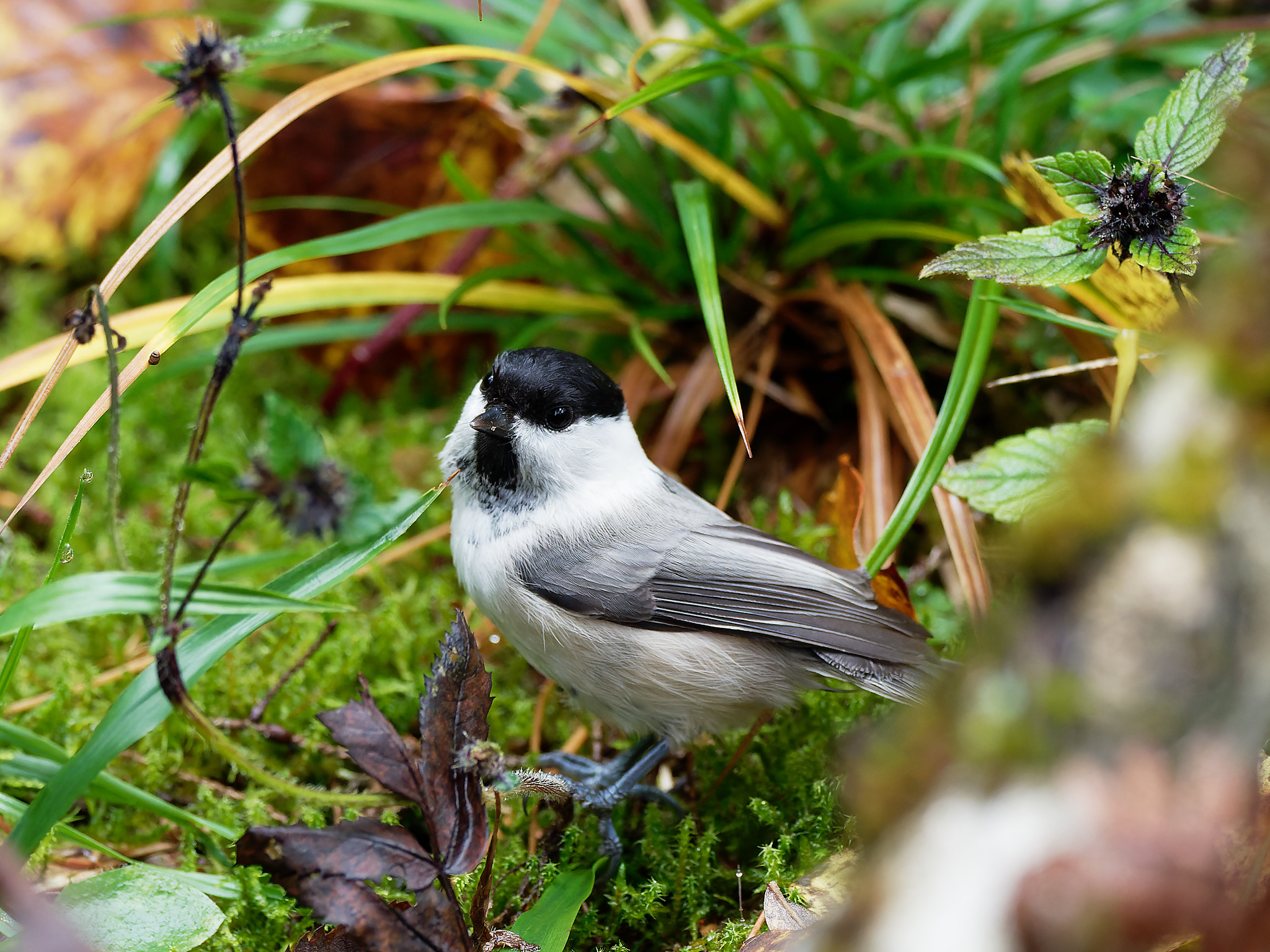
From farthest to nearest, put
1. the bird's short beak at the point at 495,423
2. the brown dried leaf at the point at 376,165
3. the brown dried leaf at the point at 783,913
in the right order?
the brown dried leaf at the point at 376,165, the bird's short beak at the point at 495,423, the brown dried leaf at the point at 783,913

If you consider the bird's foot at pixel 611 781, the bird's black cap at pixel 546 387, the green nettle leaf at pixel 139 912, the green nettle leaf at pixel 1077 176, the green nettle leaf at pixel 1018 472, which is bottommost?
the bird's foot at pixel 611 781

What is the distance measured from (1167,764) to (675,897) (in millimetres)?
934

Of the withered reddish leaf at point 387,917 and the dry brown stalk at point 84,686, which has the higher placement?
the withered reddish leaf at point 387,917

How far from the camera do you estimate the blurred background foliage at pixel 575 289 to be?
5.36 feet

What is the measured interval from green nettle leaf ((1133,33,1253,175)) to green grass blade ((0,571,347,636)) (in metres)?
1.33

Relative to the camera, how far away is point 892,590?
1.71 meters

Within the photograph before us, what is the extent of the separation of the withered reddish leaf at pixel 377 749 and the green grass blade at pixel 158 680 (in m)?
0.29

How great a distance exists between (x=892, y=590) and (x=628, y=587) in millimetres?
506

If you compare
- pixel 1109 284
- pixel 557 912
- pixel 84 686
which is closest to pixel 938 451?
pixel 1109 284

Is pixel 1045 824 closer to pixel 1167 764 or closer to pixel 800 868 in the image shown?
pixel 1167 764

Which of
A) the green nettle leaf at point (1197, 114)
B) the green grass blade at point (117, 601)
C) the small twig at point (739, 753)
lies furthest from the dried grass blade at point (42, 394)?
the green nettle leaf at point (1197, 114)

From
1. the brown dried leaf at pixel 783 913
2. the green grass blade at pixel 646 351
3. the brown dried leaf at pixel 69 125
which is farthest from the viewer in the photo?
the brown dried leaf at pixel 69 125

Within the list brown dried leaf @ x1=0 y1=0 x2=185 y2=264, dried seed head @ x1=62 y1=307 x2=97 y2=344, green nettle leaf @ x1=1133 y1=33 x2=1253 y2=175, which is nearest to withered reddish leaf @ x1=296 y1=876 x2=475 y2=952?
dried seed head @ x1=62 y1=307 x2=97 y2=344

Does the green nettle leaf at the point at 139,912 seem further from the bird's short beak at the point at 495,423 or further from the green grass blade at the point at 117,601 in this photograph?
the bird's short beak at the point at 495,423
